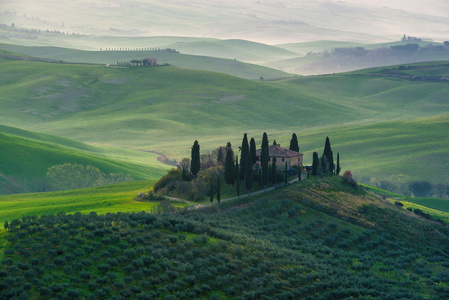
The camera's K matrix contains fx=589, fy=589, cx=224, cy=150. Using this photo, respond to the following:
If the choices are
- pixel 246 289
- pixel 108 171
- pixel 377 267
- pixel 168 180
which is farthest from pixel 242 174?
pixel 108 171

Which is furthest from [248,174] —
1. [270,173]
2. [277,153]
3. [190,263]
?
[190,263]

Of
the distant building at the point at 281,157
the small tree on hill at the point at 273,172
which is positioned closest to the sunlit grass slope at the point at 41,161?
the distant building at the point at 281,157

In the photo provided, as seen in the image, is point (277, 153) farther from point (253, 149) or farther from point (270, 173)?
point (270, 173)

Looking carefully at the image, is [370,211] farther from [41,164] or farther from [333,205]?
[41,164]

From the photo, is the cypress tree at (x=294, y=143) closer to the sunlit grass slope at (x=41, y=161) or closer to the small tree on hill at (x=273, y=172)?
the small tree on hill at (x=273, y=172)

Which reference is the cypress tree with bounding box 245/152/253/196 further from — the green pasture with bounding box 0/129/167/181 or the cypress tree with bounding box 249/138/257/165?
the green pasture with bounding box 0/129/167/181

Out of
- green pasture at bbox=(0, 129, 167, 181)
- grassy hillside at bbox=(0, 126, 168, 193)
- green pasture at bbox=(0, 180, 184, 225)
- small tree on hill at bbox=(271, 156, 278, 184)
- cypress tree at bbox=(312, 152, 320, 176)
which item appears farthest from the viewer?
green pasture at bbox=(0, 129, 167, 181)

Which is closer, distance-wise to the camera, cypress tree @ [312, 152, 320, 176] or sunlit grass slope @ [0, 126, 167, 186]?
cypress tree @ [312, 152, 320, 176]

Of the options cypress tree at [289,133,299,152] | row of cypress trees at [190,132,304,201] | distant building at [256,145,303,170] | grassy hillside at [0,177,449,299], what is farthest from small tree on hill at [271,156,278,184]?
cypress tree at [289,133,299,152]
